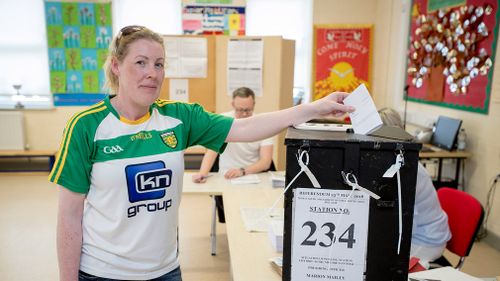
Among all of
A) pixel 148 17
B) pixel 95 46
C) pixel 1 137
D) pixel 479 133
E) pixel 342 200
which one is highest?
pixel 148 17

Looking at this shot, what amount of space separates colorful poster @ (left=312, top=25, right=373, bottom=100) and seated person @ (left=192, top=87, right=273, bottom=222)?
2.83 metres

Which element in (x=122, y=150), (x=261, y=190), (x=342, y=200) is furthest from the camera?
(x=261, y=190)

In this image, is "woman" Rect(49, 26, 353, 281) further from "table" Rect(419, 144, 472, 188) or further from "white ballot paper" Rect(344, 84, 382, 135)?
"table" Rect(419, 144, 472, 188)

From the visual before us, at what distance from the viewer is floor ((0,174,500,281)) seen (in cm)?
303

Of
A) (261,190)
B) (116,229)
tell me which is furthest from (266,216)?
(116,229)

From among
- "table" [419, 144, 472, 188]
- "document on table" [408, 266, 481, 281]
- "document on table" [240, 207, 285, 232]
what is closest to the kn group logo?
"document on table" [240, 207, 285, 232]

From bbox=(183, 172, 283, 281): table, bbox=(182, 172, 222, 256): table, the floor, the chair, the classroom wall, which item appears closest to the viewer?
bbox=(183, 172, 283, 281): table

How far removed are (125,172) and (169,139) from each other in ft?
0.58

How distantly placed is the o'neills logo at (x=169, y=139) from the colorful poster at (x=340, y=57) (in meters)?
4.70

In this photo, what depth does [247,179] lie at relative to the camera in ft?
9.28

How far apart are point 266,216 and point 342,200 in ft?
3.72

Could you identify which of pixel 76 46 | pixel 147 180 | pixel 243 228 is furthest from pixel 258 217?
pixel 76 46

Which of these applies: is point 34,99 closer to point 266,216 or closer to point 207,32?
point 207,32

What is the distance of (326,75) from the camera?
580 cm
